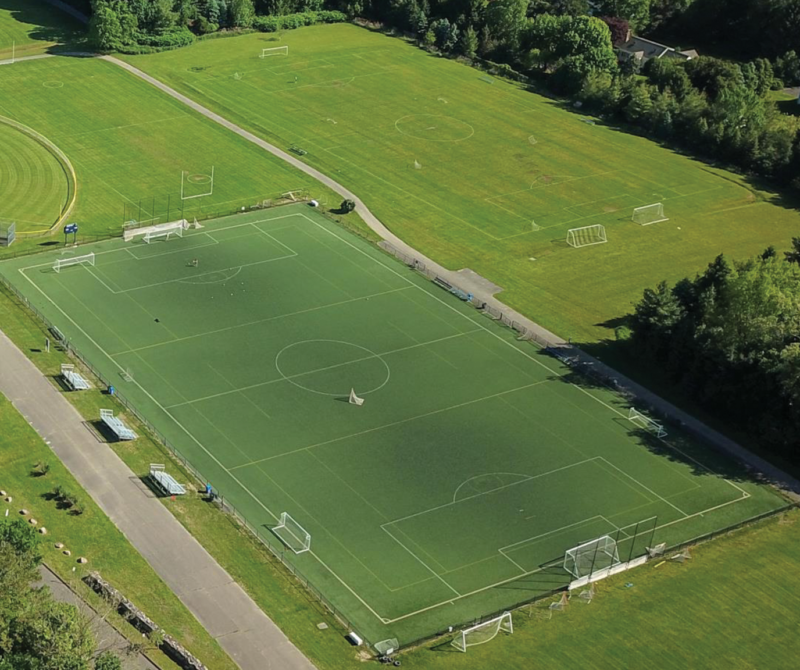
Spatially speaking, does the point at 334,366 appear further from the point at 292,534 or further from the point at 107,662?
the point at 107,662

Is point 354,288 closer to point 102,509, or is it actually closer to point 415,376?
point 415,376

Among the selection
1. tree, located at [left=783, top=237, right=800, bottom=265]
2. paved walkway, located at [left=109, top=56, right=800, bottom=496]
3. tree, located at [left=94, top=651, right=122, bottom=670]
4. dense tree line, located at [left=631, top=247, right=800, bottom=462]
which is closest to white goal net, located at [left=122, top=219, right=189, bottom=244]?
paved walkway, located at [left=109, top=56, right=800, bottom=496]

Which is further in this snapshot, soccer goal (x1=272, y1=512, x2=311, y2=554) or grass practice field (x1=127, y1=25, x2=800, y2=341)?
grass practice field (x1=127, y1=25, x2=800, y2=341)

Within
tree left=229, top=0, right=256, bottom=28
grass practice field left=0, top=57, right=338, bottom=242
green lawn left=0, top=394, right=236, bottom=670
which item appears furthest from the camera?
tree left=229, top=0, right=256, bottom=28

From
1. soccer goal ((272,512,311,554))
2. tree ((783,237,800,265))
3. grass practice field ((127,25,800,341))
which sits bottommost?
soccer goal ((272,512,311,554))

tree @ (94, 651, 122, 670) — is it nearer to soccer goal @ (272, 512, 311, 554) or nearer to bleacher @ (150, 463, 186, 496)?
soccer goal @ (272, 512, 311, 554)

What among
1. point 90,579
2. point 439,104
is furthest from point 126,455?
point 439,104
